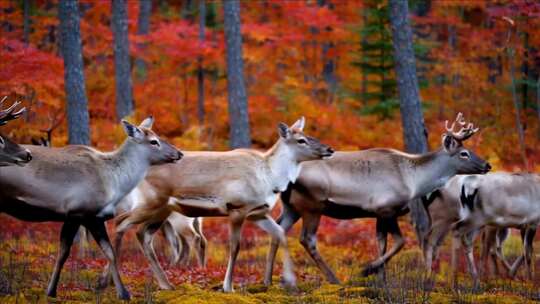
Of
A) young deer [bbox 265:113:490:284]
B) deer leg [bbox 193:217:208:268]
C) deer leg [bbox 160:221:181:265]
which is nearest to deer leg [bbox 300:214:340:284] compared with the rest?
young deer [bbox 265:113:490:284]

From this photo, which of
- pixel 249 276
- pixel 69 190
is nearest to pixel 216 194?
pixel 69 190

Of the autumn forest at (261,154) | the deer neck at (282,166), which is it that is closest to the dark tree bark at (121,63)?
the autumn forest at (261,154)

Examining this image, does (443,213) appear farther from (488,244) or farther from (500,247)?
(500,247)

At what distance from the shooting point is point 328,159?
11.7m

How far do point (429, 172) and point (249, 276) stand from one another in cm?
322

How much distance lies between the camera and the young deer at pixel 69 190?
8.68 metres

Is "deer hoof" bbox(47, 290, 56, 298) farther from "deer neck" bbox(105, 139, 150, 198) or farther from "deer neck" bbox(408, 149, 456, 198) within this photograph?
"deer neck" bbox(408, 149, 456, 198)

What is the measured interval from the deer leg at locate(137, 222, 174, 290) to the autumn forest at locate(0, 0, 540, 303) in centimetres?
3

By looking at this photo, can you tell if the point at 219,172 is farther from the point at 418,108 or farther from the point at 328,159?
the point at 418,108

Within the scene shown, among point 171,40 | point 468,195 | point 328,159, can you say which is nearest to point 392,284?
point 328,159

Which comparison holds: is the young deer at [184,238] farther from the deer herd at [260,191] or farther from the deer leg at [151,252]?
the deer leg at [151,252]

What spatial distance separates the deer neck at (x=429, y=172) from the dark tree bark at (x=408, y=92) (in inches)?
138

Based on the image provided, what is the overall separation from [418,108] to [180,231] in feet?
17.8

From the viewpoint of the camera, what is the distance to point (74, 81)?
1606 cm
